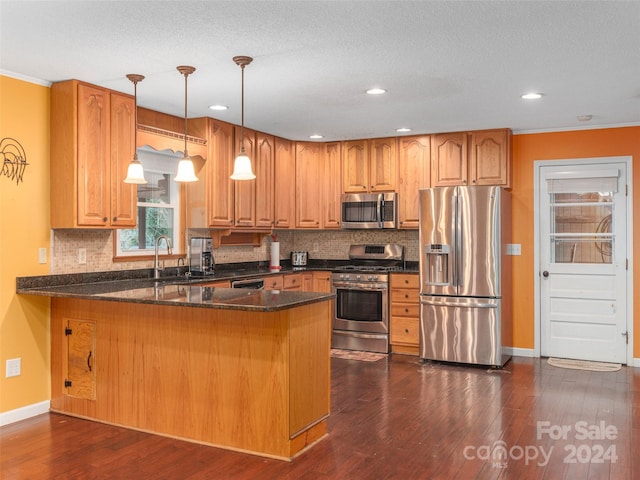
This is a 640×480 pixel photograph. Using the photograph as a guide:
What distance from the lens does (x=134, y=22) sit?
2.97 metres

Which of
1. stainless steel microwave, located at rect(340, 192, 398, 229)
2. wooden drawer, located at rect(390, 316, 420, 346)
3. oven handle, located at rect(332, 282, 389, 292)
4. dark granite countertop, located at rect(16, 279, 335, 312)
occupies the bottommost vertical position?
wooden drawer, located at rect(390, 316, 420, 346)

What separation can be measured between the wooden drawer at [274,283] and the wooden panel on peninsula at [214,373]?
2154mm

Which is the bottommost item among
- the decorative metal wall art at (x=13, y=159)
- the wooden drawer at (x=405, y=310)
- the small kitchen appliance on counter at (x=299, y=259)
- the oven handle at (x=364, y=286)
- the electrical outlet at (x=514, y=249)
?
the wooden drawer at (x=405, y=310)

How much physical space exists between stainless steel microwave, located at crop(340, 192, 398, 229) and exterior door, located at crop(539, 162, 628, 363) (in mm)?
1560

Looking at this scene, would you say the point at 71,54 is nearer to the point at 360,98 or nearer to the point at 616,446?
the point at 360,98

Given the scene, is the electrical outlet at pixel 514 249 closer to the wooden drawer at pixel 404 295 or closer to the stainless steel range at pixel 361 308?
the wooden drawer at pixel 404 295

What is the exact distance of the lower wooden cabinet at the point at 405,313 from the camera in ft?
19.8

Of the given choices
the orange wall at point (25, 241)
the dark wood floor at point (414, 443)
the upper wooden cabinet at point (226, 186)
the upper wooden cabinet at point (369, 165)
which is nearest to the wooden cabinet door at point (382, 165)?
the upper wooden cabinet at point (369, 165)

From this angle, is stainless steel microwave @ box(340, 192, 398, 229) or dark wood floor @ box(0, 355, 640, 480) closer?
dark wood floor @ box(0, 355, 640, 480)

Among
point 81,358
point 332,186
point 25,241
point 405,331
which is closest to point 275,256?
point 332,186

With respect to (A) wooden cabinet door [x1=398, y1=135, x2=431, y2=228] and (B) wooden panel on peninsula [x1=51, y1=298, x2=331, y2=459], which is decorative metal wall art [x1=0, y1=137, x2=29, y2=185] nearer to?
(B) wooden panel on peninsula [x1=51, y1=298, x2=331, y2=459]

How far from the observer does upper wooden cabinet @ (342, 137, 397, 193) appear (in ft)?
20.9

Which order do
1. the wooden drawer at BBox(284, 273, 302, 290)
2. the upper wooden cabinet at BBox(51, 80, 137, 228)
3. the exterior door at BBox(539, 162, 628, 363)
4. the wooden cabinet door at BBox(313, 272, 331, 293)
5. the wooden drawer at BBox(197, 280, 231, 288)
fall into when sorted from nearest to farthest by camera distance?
the upper wooden cabinet at BBox(51, 80, 137, 228) → the wooden drawer at BBox(197, 280, 231, 288) → the exterior door at BBox(539, 162, 628, 363) → the wooden drawer at BBox(284, 273, 302, 290) → the wooden cabinet door at BBox(313, 272, 331, 293)

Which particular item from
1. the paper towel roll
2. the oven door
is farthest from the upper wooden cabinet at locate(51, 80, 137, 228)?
the oven door
